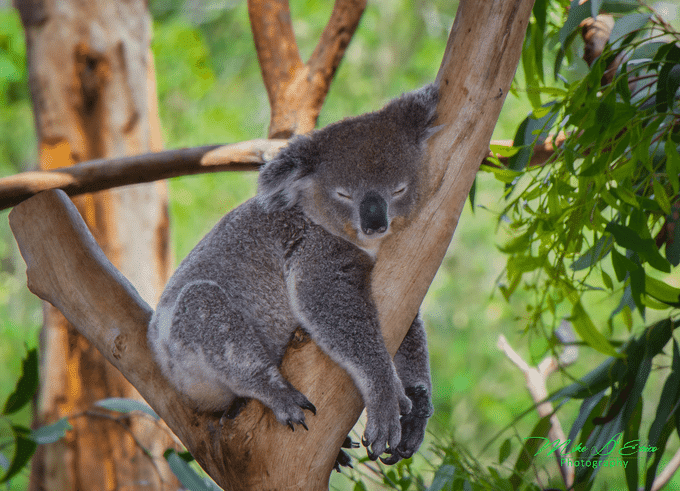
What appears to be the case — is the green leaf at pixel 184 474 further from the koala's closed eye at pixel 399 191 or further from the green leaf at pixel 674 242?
the green leaf at pixel 674 242

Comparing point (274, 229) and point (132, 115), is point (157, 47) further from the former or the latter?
point (274, 229)

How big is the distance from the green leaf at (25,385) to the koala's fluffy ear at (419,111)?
3.89 feet

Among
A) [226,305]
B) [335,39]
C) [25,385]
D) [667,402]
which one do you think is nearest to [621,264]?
[667,402]

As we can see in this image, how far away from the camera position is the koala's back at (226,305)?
141 centimetres

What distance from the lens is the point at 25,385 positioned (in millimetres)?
1482

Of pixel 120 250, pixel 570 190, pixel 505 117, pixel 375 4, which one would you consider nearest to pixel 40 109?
pixel 120 250

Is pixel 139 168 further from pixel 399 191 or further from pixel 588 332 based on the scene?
pixel 588 332

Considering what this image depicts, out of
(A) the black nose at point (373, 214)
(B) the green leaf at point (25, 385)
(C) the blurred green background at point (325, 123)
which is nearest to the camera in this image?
(A) the black nose at point (373, 214)

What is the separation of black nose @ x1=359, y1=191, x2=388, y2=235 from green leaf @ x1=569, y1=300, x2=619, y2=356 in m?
0.48

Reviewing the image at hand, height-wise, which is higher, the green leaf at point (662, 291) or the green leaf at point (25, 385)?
the green leaf at point (662, 291)

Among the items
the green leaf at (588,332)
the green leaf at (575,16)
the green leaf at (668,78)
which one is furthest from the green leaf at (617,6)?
the green leaf at (588,332)

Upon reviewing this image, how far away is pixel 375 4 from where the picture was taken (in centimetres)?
641

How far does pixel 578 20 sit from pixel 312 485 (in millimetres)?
1321

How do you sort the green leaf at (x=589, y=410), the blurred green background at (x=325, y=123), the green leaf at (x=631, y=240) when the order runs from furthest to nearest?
the blurred green background at (x=325, y=123) → the green leaf at (x=589, y=410) → the green leaf at (x=631, y=240)
